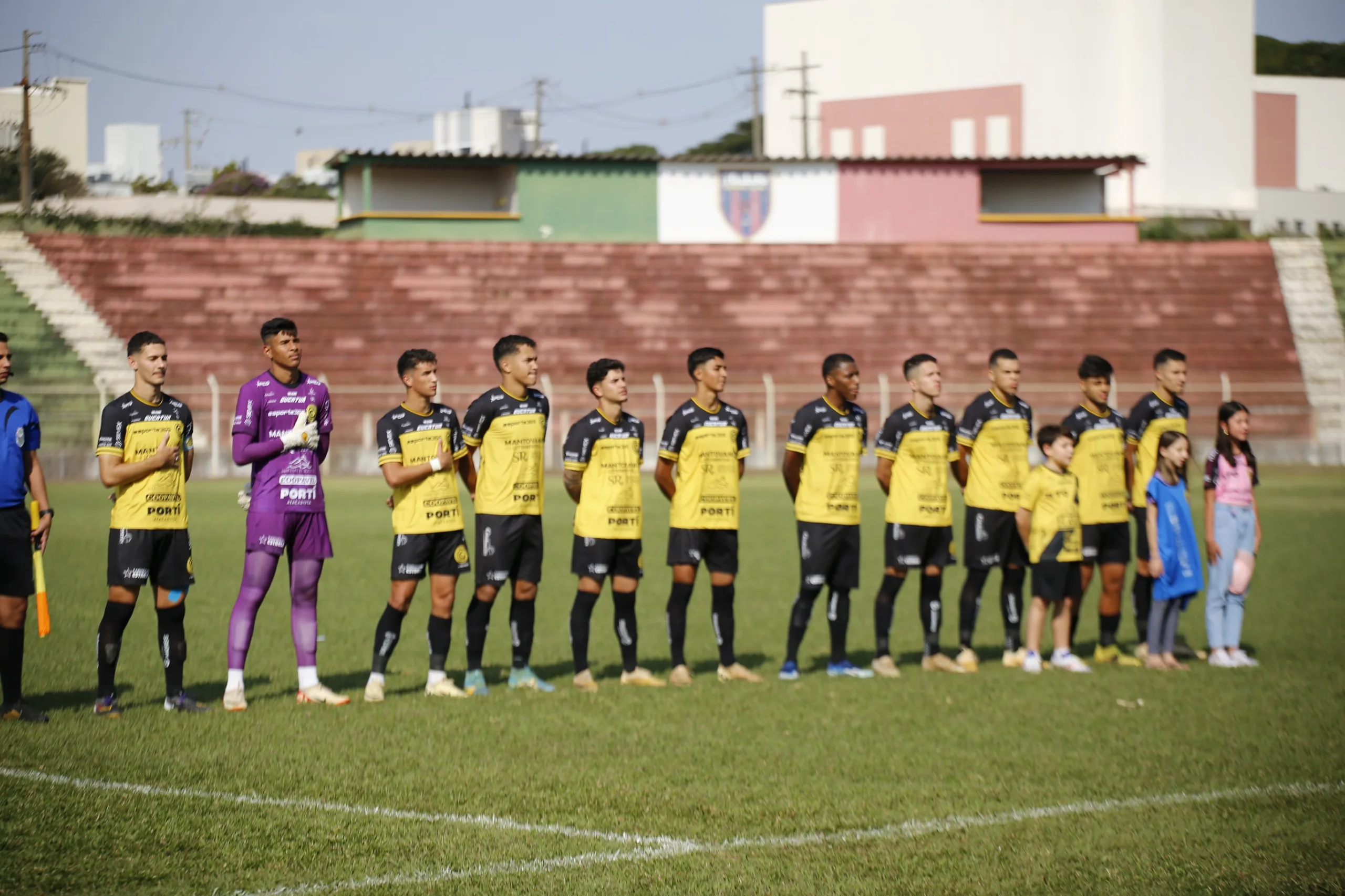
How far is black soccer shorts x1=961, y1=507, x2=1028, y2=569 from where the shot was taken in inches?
386

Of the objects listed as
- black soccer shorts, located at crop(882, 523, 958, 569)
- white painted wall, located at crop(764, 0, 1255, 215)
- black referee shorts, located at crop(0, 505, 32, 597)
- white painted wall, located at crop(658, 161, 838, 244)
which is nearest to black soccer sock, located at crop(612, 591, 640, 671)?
black soccer shorts, located at crop(882, 523, 958, 569)

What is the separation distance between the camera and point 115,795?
5.82 m

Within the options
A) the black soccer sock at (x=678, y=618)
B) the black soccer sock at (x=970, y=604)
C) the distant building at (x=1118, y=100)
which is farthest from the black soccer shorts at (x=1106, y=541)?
the distant building at (x=1118, y=100)

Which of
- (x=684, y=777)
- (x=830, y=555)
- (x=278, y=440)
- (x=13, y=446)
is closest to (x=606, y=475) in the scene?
(x=830, y=555)

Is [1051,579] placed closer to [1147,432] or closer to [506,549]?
[1147,432]

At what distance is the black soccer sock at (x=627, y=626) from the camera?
897 cm

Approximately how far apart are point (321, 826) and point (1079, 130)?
62160mm

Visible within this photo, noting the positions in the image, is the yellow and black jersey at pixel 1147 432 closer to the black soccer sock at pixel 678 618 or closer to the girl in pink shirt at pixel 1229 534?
the girl in pink shirt at pixel 1229 534

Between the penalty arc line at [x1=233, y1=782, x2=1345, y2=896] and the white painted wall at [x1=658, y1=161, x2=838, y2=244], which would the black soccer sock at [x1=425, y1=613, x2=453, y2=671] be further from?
the white painted wall at [x1=658, y1=161, x2=838, y2=244]

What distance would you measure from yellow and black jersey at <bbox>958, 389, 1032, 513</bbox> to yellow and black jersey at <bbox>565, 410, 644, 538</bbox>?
2534 mm

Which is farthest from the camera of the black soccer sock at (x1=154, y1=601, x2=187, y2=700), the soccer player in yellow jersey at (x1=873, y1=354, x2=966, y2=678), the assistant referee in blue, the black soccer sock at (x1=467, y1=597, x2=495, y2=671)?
the soccer player in yellow jersey at (x1=873, y1=354, x2=966, y2=678)

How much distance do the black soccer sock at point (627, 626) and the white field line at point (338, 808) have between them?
333 centimetres

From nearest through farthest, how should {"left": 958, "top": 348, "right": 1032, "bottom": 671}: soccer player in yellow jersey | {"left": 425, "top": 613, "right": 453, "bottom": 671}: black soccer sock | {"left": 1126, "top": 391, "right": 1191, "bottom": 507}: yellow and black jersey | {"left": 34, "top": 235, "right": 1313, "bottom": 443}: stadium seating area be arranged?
1. {"left": 425, "top": 613, "right": 453, "bottom": 671}: black soccer sock
2. {"left": 958, "top": 348, "right": 1032, "bottom": 671}: soccer player in yellow jersey
3. {"left": 1126, "top": 391, "right": 1191, "bottom": 507}: yellow and black jersey
4. {"left": 34, "top": 235, "right": 1313, "bottom": 443}: stadium seating area

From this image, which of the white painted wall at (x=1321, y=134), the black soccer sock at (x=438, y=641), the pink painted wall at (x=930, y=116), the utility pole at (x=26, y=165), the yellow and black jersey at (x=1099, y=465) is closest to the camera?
the black soccer sock at (x=438, y=641)
